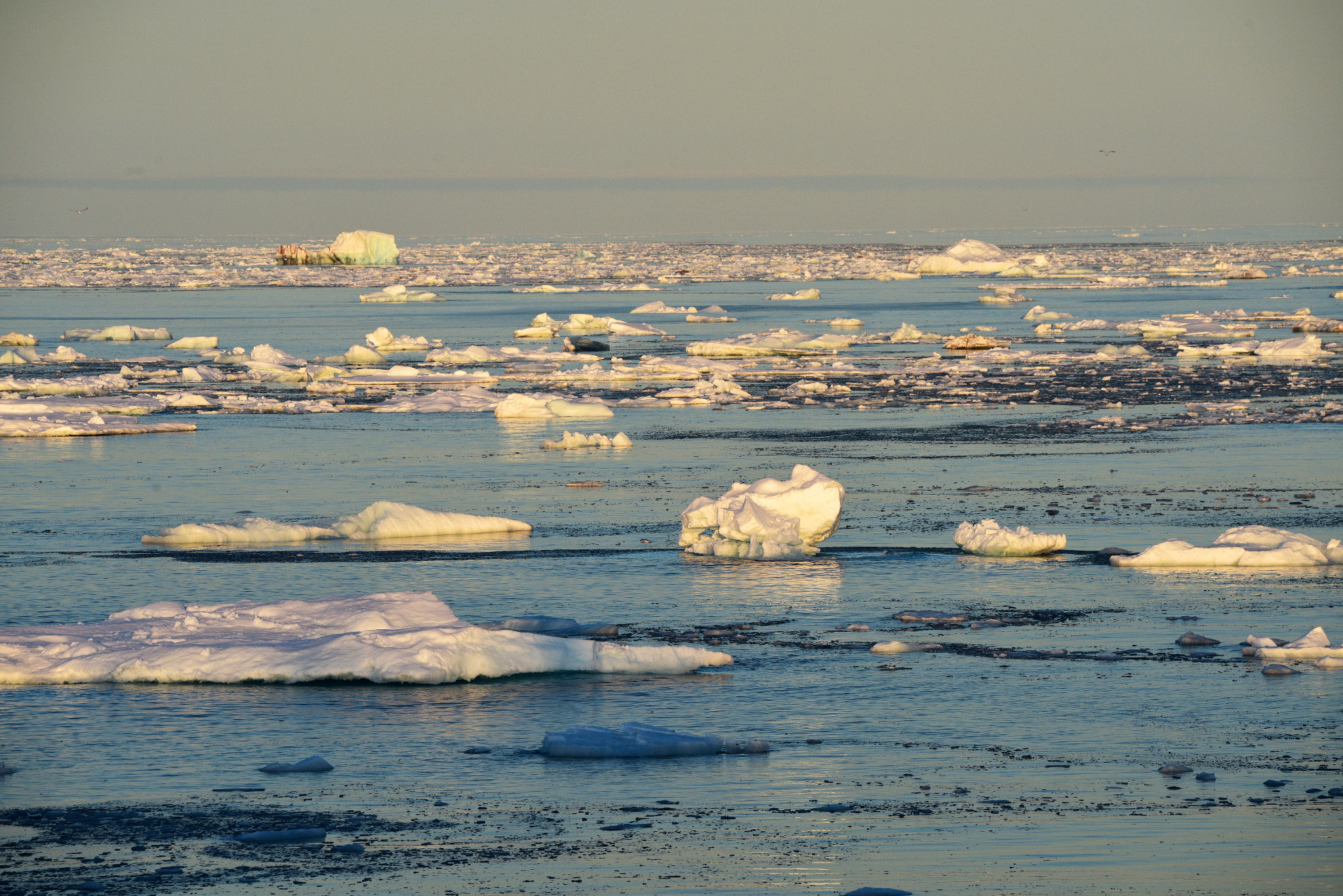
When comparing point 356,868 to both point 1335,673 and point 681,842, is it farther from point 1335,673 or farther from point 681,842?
point 1335,673

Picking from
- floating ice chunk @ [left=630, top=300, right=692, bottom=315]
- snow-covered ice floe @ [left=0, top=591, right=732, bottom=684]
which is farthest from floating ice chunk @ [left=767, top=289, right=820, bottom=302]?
snow-covered ice floe @ [left=0, top=591, right=732, bottom=684]

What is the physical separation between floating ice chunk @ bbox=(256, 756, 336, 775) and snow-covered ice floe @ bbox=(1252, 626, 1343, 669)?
7.11 metres

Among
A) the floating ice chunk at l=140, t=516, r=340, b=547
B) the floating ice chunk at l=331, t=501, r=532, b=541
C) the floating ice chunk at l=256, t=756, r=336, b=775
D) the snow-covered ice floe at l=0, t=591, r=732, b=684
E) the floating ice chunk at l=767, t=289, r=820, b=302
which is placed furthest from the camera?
the floating ice chunk at l=767, t=289, r=820, b=302

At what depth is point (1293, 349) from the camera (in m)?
42.5

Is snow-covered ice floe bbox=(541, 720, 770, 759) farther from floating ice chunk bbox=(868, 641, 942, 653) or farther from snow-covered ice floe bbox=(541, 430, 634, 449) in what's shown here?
snow-covered ice floe bbox=(541, 430, 634, 449)

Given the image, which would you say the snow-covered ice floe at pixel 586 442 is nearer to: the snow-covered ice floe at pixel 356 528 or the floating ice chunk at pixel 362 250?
the snow-covered ice floe at pixel 356 528

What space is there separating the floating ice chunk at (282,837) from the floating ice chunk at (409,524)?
10413mm

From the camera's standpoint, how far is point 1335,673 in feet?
42.7

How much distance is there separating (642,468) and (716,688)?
12.7 metres

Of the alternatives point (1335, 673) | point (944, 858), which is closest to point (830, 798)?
point (944, 858)

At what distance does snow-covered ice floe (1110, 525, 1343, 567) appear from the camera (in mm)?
17047

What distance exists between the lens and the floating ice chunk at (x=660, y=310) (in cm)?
6316

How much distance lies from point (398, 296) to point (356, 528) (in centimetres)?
5780

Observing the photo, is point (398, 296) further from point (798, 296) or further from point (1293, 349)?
point (1293, 349)
